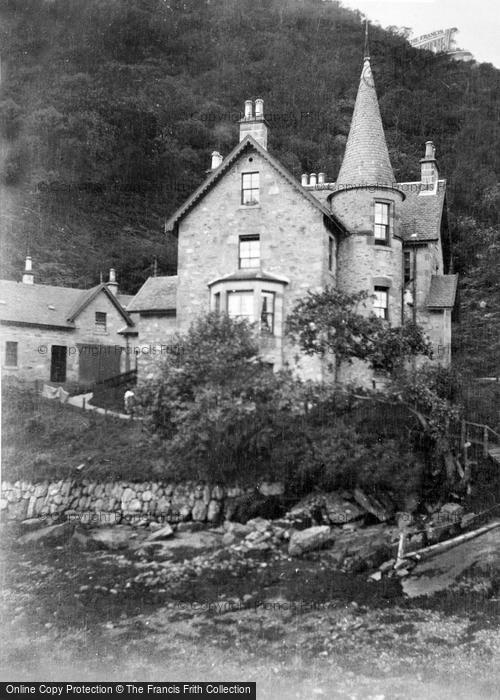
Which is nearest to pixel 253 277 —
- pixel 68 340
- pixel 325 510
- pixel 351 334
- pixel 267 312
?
pixel 267 312

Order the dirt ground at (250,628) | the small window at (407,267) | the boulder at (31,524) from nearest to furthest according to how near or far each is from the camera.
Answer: the dirt ground at (250,628), the boulder at (31,524), the small window at (407,267)

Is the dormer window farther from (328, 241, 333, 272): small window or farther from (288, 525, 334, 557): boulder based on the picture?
(288, 525, 334, 557): boulder

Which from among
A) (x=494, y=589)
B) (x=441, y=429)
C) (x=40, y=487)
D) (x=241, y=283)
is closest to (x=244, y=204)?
(x=241, y=283)

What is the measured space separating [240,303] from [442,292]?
8.15 metres

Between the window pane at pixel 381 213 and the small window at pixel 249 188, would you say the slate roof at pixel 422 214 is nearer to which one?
the window pane at pixel 381 213

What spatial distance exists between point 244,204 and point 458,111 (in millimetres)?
10525

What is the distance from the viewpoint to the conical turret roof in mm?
23812

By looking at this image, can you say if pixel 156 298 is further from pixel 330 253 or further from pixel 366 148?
pixel 366 148

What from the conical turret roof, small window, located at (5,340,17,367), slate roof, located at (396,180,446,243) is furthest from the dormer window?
small window, located at (5,340,17,367)

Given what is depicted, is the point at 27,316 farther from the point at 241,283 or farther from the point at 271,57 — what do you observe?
the point at 271,57

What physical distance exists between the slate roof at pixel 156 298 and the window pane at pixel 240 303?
10.5 feet

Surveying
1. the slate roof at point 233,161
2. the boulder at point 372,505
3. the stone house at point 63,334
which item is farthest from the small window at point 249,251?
the boulder at point 372,505

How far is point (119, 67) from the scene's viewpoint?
28.8 metres

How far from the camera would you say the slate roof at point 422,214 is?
998 inches
